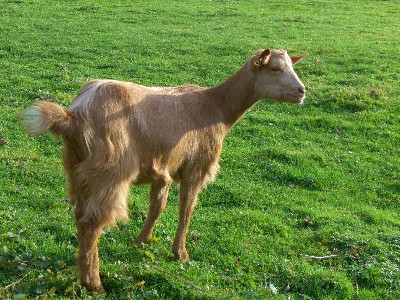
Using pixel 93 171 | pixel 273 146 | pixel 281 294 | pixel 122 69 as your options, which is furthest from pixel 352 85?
pixel 93 171

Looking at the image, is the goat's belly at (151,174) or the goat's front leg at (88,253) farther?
the goat's belly at (151,174)

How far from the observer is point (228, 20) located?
2353 cm

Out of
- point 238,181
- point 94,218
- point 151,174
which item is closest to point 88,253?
point 94,218

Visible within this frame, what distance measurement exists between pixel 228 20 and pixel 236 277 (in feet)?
58.4

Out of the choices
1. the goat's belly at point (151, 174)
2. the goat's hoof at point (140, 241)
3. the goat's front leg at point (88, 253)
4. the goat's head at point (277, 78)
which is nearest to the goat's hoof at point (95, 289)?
the goat's front leg at point (88, 253)

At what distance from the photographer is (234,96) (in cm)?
754

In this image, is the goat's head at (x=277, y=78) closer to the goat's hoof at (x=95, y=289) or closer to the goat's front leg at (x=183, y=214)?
the goat's front leg at (x=183, y=214)

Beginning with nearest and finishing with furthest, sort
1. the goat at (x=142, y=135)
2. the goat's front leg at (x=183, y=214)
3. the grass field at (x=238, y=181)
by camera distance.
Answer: the goat at (x=142, y=135) → the grass field at (x=238, y=181) → the goat's front leg at (x=183, y=214)

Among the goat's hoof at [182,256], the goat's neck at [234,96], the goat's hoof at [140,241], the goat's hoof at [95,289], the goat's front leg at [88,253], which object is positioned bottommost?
the goat's hoof at [182,256]

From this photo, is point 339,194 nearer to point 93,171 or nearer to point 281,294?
point 281,294

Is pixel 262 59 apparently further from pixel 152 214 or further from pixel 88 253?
pixel 88 253

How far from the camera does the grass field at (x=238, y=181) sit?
6832mm

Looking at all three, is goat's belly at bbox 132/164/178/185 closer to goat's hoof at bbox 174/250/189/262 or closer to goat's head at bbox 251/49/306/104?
goat's hoof at bbox 174/250/189/262

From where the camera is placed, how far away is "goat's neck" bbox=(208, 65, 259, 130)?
7492mm
